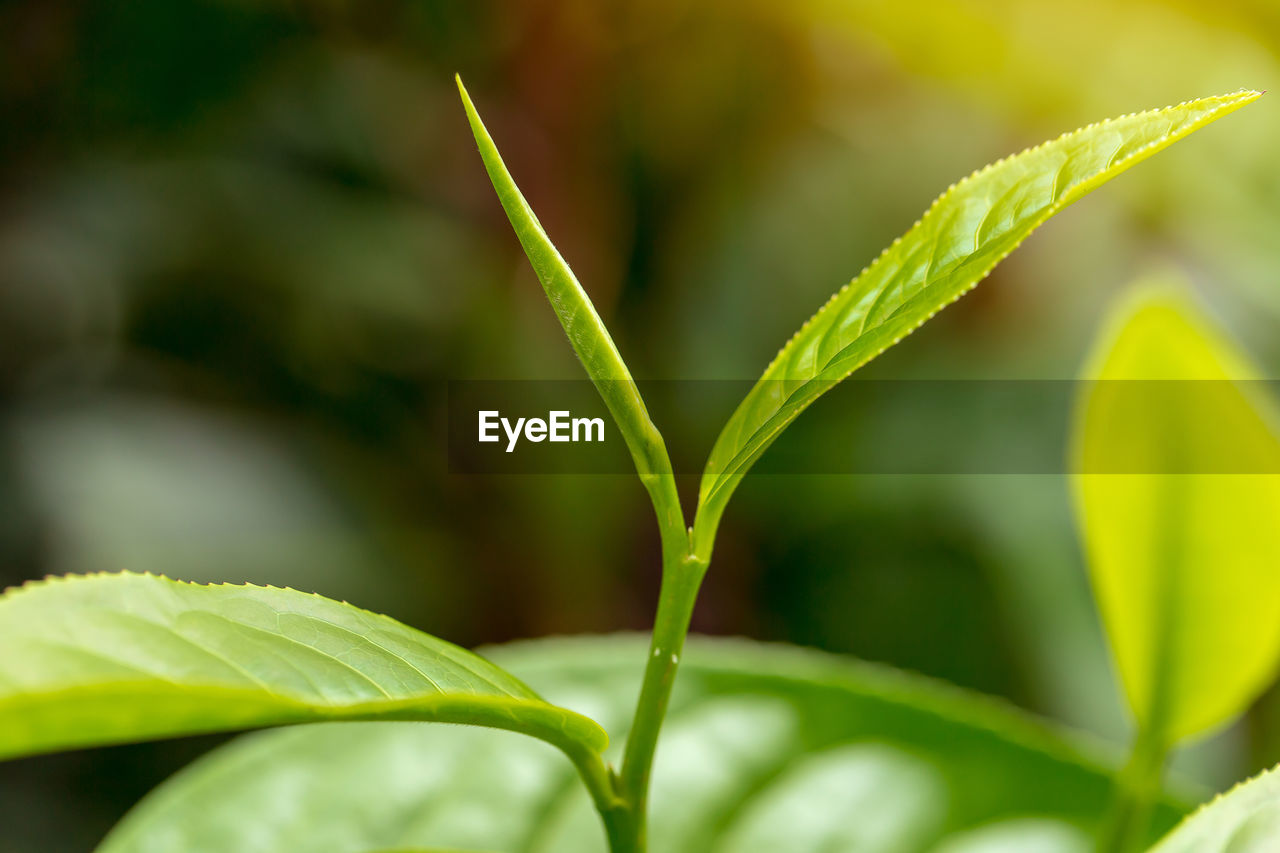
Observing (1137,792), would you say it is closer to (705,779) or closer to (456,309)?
(705,779)

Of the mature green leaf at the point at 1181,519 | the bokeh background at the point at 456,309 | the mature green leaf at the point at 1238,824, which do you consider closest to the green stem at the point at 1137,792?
the mature green leaf at the point at 1181,519

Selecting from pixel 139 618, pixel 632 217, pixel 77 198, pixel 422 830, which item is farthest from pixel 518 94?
pixel 139 618

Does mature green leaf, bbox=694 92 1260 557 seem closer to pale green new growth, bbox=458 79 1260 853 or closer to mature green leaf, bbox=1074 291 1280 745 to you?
pale green new growth, bbox=458 79 1260 853


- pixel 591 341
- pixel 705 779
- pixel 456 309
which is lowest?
pixel 705 779

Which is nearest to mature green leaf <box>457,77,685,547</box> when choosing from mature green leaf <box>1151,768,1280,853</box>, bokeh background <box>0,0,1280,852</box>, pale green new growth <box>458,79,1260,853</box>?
pale green new growth <box>458,79,1260,853</box>

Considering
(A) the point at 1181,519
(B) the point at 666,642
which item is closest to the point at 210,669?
(B) the point at 666,642

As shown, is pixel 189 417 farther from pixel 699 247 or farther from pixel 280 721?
pixel 280 721
